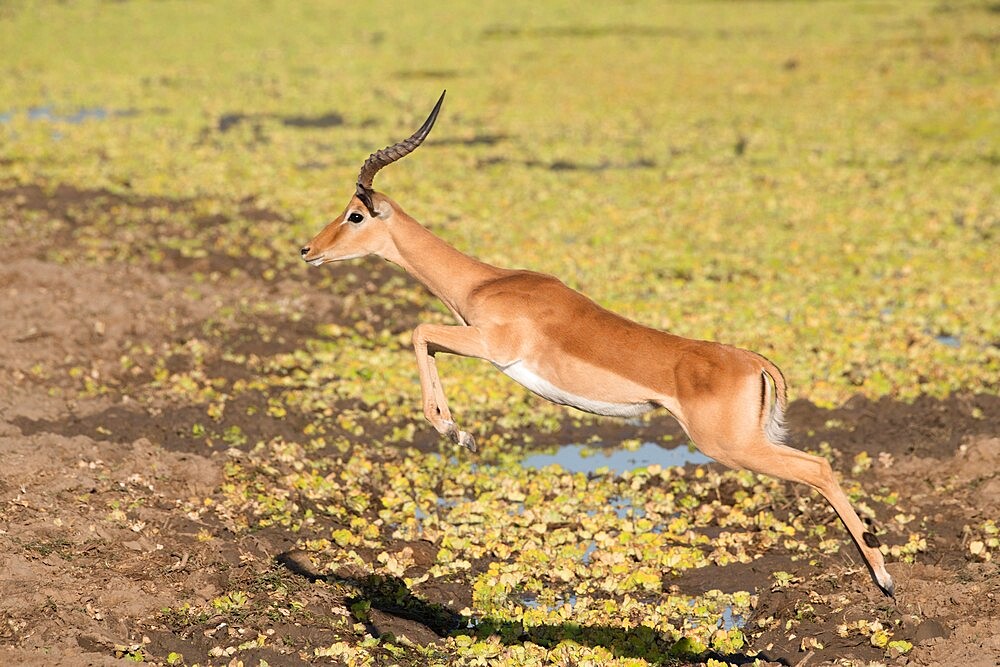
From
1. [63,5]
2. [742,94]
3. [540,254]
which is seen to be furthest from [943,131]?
[63,5]

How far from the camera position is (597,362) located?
705 centimetres

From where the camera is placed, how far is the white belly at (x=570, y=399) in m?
7.11

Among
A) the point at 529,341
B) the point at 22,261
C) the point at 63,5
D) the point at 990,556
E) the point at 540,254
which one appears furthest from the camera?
the point at 63,5

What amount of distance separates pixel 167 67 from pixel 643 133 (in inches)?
436

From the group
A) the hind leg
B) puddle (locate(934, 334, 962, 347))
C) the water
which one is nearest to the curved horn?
the hind leg

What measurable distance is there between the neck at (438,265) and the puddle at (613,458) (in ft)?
7.48

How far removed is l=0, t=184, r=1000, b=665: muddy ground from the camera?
22.4 feet

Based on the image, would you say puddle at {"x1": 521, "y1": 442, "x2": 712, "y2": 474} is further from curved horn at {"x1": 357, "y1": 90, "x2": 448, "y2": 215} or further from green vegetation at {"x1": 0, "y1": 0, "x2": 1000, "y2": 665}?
curved horn at {"x1": 357, "y1": 90, "x2": 448, "y2": 215}

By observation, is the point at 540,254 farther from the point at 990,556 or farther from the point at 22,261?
the point at 990,556

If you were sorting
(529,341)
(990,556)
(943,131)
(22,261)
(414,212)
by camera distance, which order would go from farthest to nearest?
(943,131), (414,212), (22,261), (990,556), (529,341)

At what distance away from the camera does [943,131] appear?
814 inches

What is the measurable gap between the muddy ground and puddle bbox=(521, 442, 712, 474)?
30 centimetres

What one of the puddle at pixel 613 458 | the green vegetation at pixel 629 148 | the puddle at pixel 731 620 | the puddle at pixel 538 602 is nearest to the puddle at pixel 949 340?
the green vegetation at pixel 629 148

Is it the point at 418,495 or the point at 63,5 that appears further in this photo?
the point at 63,5
